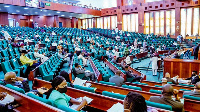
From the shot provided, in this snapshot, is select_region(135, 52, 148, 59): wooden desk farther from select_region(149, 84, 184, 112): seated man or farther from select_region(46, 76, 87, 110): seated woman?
select_region(46, 76, 87, 110): seated woman

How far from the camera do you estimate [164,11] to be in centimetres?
1902

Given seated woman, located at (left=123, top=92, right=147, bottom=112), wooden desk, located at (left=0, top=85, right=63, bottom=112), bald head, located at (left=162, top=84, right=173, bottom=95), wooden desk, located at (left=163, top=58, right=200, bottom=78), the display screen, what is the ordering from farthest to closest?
the display screen → wooden desk, located at (left=163, top=58, right=200, bottom=78) → bald head, located at (left=162, top=84, right=173, bottom=95) → wooden desk, located at (left=0, top=85, right=63, bottom=112) → seated woman, located at (left=123, top=92, right=147, bottom=112)

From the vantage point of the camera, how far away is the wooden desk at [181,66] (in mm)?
6988

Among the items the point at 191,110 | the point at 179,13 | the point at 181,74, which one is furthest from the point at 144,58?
the point at 191,110

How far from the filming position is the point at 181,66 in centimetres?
721

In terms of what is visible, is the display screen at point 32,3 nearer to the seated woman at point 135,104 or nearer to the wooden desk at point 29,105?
the wooden desk at point 29,105

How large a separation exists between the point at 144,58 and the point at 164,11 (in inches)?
358

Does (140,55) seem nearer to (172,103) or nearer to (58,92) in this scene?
(172,103)

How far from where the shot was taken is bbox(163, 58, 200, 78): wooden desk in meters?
6.99

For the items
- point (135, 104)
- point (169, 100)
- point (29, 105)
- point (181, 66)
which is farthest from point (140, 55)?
point (135, 104)

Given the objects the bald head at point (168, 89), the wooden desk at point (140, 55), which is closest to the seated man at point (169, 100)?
the bald head at point (168, 89)

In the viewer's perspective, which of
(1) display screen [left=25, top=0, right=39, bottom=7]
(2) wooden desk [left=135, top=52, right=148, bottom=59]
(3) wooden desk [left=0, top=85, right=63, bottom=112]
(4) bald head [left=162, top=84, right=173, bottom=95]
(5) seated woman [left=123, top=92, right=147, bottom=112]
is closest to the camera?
(5) seated woman [left=123, top=92, right=147, bottom=112]

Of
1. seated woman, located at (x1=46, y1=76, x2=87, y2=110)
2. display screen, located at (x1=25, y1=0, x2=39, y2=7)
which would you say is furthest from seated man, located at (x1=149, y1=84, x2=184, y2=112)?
display screen, located at (x1=25, y1=0, x2=39, y2=7)

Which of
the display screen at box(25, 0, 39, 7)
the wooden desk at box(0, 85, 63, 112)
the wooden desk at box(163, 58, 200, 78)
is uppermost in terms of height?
the display screen at box(25, 0, 39, 7)
